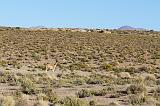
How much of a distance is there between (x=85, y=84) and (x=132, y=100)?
19.6ft

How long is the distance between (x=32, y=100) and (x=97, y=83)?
20.8 ft

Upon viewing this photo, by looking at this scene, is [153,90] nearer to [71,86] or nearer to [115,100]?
[115,100]

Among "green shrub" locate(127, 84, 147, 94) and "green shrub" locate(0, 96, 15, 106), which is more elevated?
"green shrub" locate(0, 96, 15, 106)

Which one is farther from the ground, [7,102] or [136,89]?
[7,102]

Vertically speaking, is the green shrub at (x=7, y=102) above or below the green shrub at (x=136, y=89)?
above

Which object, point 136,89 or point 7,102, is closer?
point 7,102

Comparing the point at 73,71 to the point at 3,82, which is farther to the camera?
the point at 73,71

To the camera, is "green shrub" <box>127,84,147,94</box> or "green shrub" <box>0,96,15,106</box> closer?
"green shrub" <box>0,96,15,106</box>

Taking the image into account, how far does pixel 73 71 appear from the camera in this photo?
94.9 feet

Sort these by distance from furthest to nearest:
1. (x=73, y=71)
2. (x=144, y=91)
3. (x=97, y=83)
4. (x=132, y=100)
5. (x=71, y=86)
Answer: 1. (x=73, y=71)
2. (x=97, y=83)
3. (x=71, y=86)
4. (x=144, y=91)
5. (x=132, y=100)

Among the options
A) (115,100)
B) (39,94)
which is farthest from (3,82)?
(115,100)

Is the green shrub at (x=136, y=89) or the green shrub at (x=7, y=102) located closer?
the green shrub at (x=7, y=102)

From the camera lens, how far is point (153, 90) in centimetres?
1830

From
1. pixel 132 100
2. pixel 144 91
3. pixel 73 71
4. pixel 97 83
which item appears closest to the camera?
pixel 132 100
